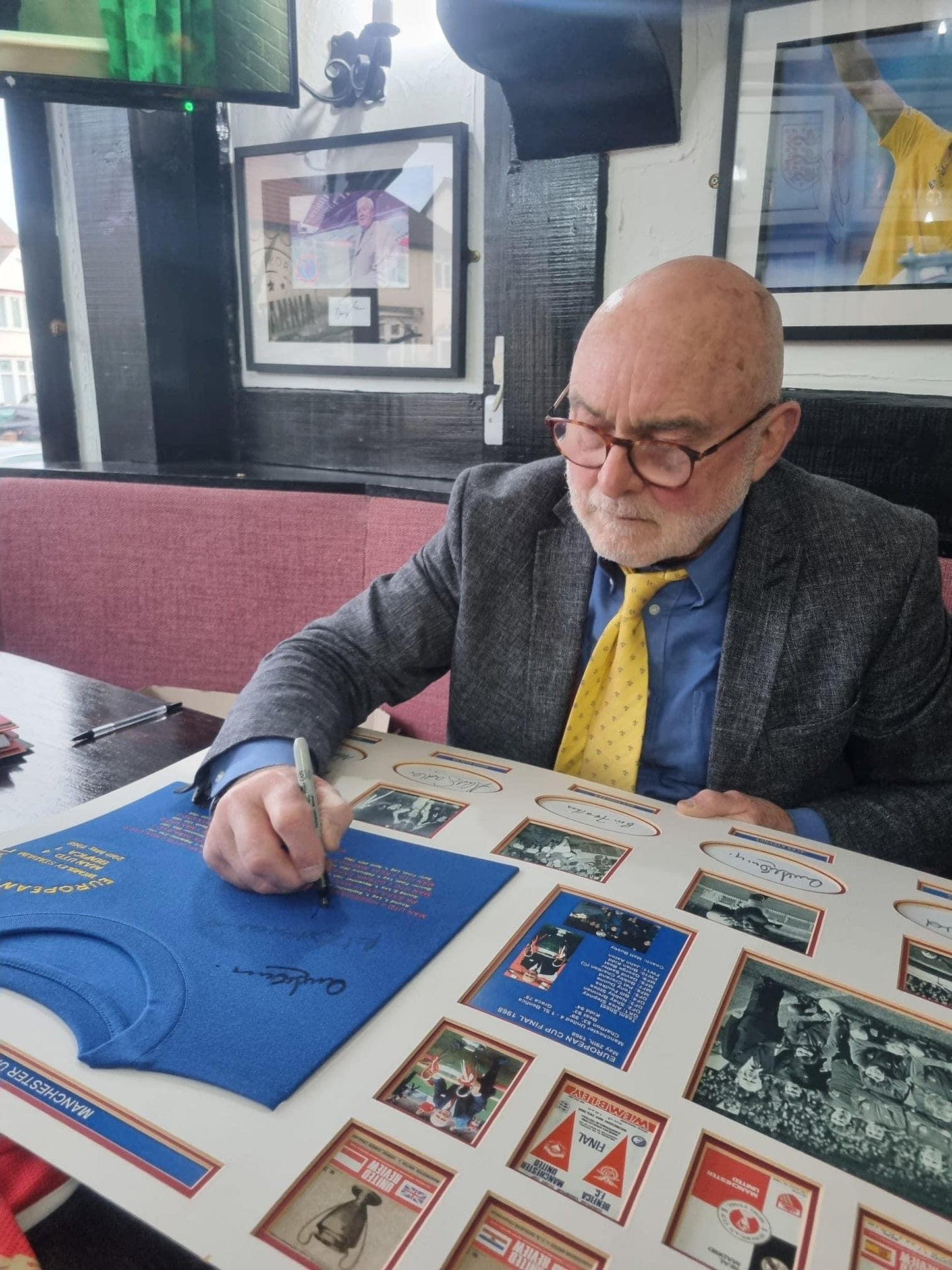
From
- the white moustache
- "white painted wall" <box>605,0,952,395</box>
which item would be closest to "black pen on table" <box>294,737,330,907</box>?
the white moustache

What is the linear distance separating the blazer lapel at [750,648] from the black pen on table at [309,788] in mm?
587

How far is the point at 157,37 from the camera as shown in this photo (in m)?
1.79

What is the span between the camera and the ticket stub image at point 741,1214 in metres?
0.44

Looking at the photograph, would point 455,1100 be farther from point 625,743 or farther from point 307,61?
point 307,61

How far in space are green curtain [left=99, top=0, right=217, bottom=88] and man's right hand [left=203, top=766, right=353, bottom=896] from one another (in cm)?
171

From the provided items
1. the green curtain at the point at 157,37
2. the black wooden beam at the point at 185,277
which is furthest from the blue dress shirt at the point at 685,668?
the black wooden beam at the point at 185,277

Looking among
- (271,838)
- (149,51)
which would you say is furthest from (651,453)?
(149,51)

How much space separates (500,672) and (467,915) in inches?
24.2

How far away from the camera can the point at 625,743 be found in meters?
1.22

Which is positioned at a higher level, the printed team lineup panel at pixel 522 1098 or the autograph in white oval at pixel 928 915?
the printed team lineup panel at pixel 522 1098

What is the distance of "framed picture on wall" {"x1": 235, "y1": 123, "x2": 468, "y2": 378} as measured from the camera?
208 cm

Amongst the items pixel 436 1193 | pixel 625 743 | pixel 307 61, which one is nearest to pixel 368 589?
pixel 625 743

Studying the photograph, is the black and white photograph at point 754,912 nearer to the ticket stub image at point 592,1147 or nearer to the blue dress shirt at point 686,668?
the ticket stub image at point 592,1147

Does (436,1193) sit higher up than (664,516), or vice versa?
(664,516)
